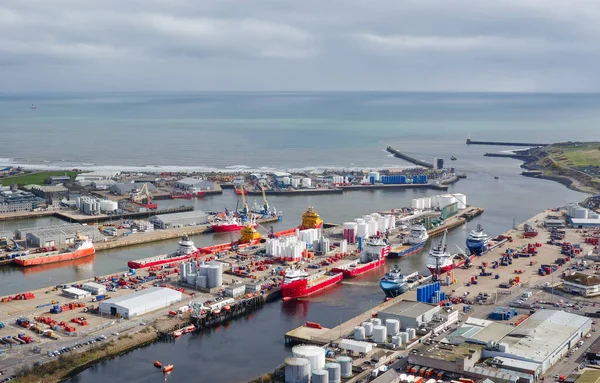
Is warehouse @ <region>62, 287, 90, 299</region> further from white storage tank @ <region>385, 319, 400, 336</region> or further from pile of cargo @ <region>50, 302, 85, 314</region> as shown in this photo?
white storage tank @ <region>385, 319, 400, 336</region>

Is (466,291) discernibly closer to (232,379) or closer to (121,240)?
(232,379)

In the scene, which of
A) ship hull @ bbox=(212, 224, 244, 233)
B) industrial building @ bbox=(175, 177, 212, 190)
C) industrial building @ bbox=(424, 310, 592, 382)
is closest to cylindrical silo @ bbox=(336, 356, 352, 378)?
industrial building @ bbox=(424, 310, 592, 382)

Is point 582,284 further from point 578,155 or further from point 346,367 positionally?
point 578,155

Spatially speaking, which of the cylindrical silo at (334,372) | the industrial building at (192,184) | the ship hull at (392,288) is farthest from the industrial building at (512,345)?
the industrial building at (192,184)

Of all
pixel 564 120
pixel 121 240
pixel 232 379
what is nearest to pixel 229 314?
pixel 232 379

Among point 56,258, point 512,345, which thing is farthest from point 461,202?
point 512,345
